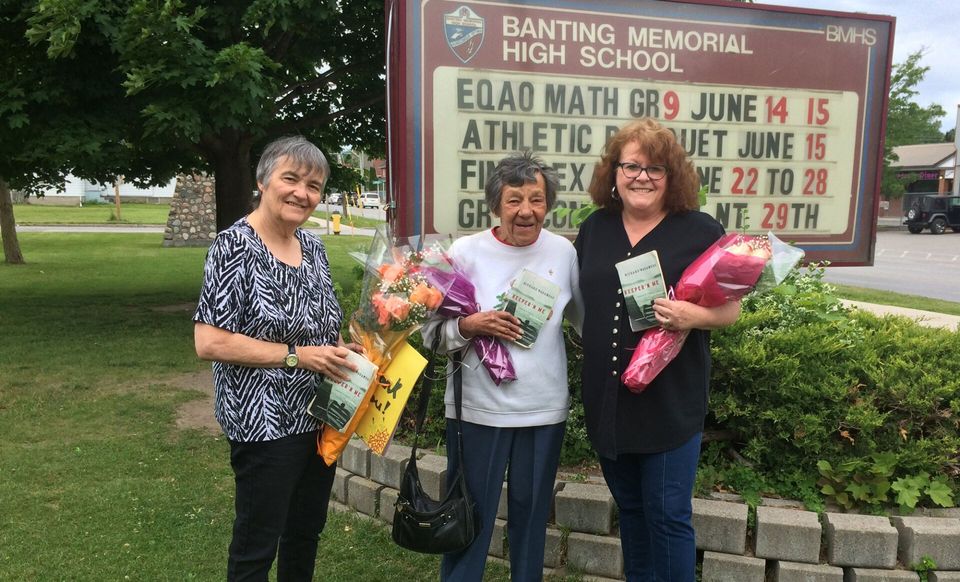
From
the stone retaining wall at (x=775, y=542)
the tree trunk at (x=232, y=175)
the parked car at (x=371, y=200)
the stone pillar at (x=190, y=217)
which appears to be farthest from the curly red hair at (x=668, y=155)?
A: the parked car at (x=371, y=200)

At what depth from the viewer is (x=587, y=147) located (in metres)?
4.98

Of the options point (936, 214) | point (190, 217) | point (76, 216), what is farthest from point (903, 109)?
point (76, 216)

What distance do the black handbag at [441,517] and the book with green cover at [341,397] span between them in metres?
0.37

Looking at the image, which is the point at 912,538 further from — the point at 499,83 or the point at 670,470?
the point at 499,83

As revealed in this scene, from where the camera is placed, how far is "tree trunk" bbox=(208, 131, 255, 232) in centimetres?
907

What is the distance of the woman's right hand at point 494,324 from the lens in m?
2.44

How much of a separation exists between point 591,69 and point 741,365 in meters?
2.45

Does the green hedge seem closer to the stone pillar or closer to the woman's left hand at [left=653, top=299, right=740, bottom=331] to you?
the woman's left hand at [left=653, top=299, right=740, bottom=331]

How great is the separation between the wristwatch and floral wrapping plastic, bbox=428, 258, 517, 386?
52cm

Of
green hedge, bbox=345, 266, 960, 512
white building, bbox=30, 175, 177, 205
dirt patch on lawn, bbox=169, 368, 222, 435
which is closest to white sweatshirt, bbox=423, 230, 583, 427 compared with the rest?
green hedge, bbox=345, 266, 960, 512

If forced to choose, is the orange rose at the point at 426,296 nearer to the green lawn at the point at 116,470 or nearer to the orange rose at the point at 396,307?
the orange rose at the point at 396,307

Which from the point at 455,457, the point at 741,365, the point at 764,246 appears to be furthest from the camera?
the point at 741,365

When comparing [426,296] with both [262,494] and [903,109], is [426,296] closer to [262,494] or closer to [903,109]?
[262,494]

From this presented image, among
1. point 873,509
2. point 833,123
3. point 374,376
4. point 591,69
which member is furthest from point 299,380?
point 833,123
